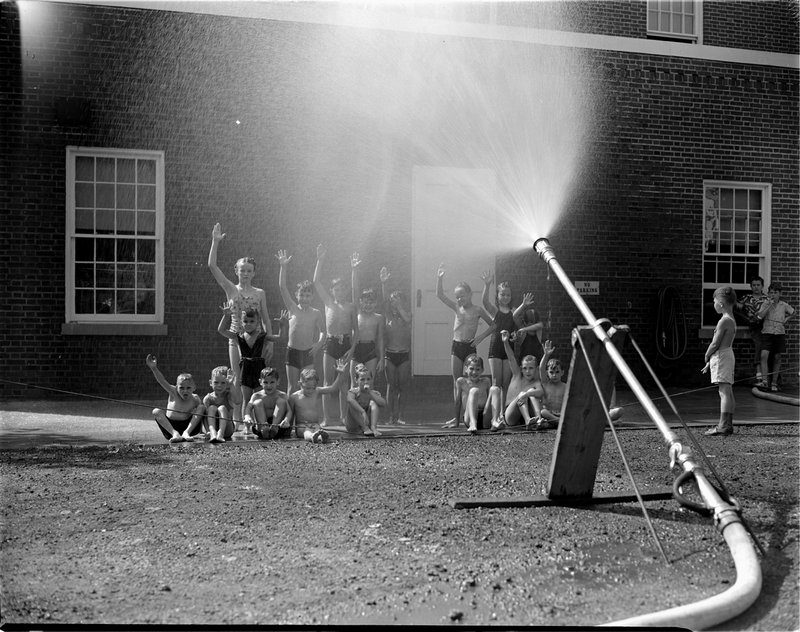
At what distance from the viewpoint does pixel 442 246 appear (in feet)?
36.9

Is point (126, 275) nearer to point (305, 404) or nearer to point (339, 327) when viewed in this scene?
point (339, 327)

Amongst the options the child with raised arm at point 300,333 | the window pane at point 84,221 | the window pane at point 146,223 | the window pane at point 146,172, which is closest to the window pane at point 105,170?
the window pane at point 146,172

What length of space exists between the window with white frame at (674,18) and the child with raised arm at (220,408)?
949cm

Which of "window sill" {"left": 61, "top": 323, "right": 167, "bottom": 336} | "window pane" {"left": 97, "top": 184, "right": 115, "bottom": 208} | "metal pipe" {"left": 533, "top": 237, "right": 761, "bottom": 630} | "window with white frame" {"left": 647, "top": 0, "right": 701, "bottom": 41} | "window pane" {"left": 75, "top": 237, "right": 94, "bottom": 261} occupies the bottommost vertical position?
"metal pipe" {"left": 533, "top": 237, "right": 761, "bottom": 630}

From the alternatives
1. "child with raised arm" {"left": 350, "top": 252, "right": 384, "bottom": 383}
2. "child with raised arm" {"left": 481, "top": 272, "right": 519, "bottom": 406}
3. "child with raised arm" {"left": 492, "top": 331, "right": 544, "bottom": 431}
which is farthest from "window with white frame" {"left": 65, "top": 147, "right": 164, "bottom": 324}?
"child with raised arm" {"left": 492, "top": 331, "right": 544, "bottom": 431}

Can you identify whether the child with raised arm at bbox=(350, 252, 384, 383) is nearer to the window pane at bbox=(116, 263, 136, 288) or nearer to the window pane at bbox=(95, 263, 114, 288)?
the window pane at bbox=(116, 263, 136, 288)

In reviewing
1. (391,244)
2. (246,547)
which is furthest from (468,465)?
(391,244)

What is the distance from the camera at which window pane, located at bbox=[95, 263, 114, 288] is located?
10.3 metres

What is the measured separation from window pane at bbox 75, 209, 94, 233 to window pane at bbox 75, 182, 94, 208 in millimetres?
83

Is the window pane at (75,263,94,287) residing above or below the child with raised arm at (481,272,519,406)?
above

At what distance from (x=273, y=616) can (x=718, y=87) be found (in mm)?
11683

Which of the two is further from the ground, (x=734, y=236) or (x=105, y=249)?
(x=734, y=236)

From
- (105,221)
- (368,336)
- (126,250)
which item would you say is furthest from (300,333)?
(105,221)

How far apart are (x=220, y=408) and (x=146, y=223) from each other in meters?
4.21
